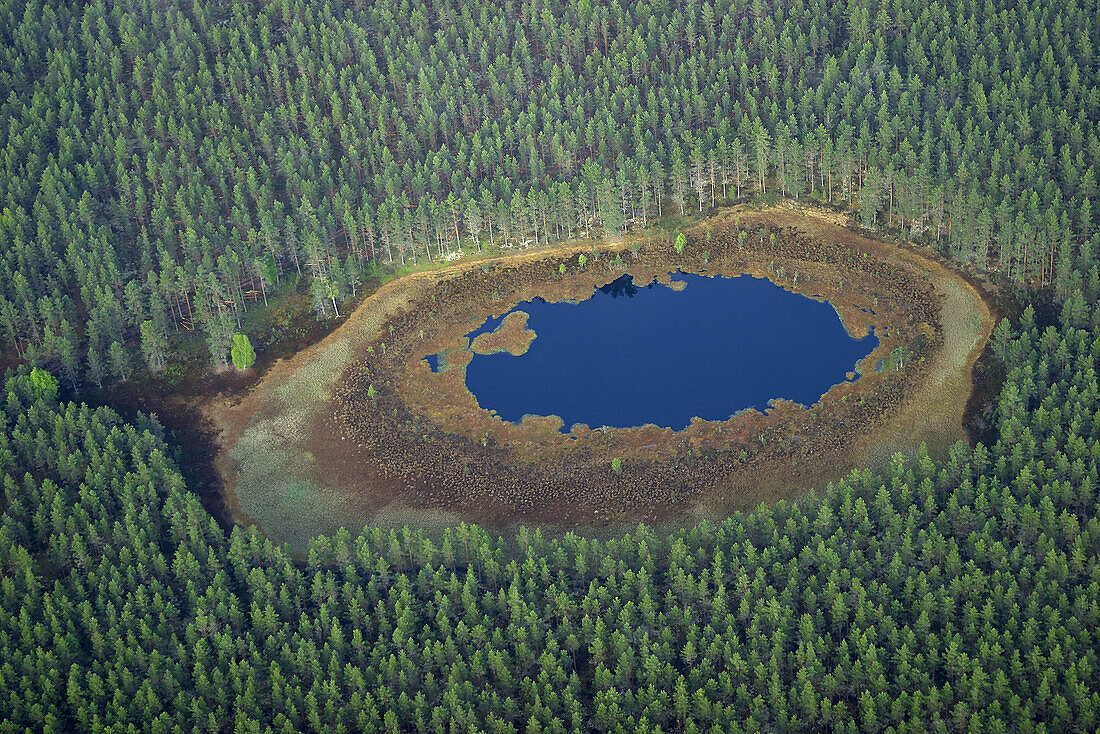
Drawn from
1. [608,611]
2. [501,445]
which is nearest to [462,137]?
[501,445]

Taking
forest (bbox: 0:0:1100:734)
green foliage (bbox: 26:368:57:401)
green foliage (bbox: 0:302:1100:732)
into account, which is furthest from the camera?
green foliage (bbox: 26:368:57:401)

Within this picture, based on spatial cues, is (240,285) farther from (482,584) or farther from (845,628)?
(845,628)

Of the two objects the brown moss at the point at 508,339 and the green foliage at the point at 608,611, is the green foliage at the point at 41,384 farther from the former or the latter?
the brown moss at the point at 508,339

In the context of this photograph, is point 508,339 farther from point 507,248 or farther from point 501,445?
point 501,445

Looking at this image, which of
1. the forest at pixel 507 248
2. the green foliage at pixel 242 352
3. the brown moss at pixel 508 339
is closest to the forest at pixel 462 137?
the forest at pixel 507 248

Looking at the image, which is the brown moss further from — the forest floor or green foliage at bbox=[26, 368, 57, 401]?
green foliage at bbox=[26, 368, 57, 401]

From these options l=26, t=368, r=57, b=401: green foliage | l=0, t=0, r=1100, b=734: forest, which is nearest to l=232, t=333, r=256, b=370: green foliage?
l=0, t=0, r=1100, b=734: forest
